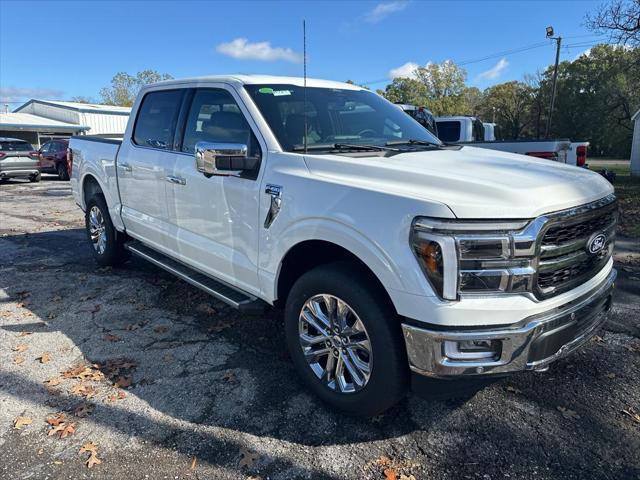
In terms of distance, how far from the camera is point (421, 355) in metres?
2.43

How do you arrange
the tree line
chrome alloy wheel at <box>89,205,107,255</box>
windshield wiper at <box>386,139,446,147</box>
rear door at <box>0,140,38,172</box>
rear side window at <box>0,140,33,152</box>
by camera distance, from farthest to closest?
the tree line → rear side window at <box>0,140,33,152</box> → rear door at <box>0,140,38,172</box> → chrome alloy wheel at <box>89,205,107,255</box> → windshield wiper at <box>386,139,446,147</box>

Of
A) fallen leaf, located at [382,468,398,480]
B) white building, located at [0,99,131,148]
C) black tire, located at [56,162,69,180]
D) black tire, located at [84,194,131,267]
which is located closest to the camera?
fallen leaf, located at [382,468,398,480]

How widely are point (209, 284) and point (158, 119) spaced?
1.85m

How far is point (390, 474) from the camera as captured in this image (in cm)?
253

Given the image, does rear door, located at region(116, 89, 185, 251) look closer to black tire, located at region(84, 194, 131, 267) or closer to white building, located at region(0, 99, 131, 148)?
black tire, located at region(84, 194, 131, 267)

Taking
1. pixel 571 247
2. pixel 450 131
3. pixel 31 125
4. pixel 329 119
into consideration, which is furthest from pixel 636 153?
pixel 31 125

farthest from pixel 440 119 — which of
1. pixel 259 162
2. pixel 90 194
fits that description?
pixel 259 162

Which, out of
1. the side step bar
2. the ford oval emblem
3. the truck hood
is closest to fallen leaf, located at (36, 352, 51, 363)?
the side step bar

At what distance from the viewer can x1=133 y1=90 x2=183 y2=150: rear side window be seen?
444 cm

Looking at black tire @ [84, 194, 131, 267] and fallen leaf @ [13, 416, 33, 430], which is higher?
black tire @ [84, 194, 131, 267]

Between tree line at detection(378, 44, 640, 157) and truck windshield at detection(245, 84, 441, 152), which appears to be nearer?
truck windshield at detection(245, 84, 441, 152)

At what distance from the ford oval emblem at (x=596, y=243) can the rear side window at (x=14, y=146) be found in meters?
21.5

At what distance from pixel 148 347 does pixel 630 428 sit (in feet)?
11.5

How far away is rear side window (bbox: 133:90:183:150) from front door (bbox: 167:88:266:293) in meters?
0.29
